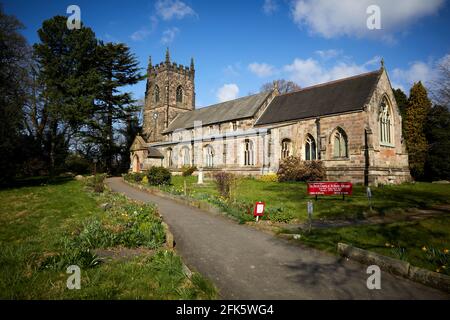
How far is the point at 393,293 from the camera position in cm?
495

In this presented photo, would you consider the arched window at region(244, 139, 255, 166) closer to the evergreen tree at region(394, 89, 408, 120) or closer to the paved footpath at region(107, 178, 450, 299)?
the evergreen tree at region(394, 89, 408, 120)

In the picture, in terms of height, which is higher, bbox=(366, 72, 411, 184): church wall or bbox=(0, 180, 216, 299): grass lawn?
bbox=(366, 72, 411, 184): church wall

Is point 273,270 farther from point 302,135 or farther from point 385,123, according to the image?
point 385,123

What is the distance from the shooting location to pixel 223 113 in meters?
39.2

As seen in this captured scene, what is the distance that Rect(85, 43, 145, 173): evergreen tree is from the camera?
38000 millimetres

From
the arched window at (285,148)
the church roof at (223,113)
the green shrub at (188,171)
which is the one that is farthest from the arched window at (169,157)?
the arched window at (285,148)

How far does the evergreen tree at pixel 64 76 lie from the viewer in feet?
113

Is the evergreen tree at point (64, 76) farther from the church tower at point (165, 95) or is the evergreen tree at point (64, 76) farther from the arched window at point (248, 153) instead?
the arched window at point (248, 153)

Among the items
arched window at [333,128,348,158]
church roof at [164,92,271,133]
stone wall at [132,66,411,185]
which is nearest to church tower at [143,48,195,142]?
church roof at [164,92,271,133]

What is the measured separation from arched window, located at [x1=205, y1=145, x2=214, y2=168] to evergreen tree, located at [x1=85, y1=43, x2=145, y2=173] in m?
13.7

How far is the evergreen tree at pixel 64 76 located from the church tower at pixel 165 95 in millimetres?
14069

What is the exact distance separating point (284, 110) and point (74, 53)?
29492 millimetres

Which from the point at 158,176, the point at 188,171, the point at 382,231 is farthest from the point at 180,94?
the point at 382,231

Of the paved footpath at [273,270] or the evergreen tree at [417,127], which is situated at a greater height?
the evergreen tree at [417,127]
